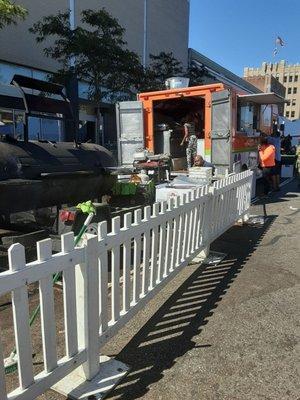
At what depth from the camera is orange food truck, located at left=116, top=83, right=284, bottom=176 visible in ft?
31.3

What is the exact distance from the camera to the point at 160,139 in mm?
11586

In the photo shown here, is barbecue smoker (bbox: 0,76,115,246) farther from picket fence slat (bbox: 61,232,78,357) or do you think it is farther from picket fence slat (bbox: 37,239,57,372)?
picket fence slat (bbox: 37,239,57,372)

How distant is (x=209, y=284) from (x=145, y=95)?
7.49 metres

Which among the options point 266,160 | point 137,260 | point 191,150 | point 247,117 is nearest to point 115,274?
point 137,260

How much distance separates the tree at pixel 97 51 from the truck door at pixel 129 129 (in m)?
5.42

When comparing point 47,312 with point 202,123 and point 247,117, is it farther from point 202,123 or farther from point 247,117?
point 202,123

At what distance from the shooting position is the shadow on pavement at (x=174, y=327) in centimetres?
287

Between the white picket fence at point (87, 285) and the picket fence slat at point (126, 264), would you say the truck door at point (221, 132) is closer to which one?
the white picket fence at point (87, 285)

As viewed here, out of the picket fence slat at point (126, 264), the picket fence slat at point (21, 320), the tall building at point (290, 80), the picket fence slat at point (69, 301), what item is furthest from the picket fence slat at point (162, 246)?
the tall building at point (290, 80)

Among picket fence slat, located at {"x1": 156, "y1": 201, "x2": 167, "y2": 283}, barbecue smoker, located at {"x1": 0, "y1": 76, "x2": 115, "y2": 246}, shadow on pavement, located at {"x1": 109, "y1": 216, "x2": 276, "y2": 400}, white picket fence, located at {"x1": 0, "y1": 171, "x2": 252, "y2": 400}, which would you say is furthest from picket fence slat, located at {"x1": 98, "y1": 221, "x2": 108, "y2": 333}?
barbecue smoker, located at {"x1": 0, "y1": 76, "x2": 115, "y2": 246}

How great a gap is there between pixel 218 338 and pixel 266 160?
9268 mm

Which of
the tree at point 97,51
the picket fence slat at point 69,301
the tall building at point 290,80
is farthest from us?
the tall building at point 290,80

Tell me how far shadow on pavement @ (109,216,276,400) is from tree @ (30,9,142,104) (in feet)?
40.2

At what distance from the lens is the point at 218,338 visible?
3389 mm
